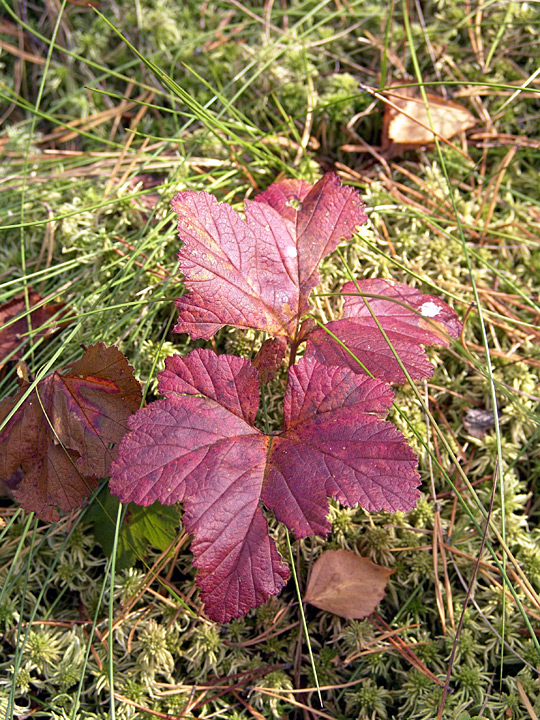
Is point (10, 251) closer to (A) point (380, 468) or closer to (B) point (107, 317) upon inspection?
(B) point (107, 317)

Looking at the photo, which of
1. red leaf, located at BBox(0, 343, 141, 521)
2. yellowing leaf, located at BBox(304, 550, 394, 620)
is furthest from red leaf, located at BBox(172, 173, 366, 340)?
yellowing leaf, located at BBox(304, 550, 394, 620)

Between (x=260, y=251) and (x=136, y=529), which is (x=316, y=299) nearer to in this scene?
(x=260, y=251)

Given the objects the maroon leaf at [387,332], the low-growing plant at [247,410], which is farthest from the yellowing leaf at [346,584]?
the maroon leaf at [387,332]

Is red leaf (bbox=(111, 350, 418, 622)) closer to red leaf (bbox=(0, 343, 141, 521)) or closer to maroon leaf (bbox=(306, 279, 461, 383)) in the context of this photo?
maroon leaf (bbox=(306, 279, 461, 383))

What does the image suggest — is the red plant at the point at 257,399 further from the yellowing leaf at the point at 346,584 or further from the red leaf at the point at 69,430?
the yellowing leaf at the point at 346,584

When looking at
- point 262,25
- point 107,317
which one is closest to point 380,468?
point 107,317

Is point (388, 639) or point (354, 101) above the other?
point (354, 101)
